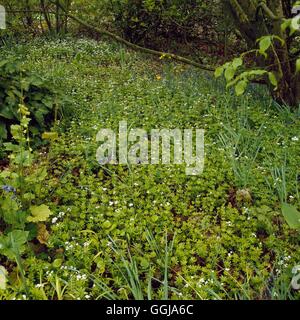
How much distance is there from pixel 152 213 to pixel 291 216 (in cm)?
92

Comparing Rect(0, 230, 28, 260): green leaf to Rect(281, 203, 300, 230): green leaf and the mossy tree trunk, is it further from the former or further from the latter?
the mossy tree trunk

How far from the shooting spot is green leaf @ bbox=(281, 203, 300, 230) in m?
2.17

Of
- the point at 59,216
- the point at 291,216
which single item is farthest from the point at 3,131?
the point at 291,216

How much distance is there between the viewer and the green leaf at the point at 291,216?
2.17m

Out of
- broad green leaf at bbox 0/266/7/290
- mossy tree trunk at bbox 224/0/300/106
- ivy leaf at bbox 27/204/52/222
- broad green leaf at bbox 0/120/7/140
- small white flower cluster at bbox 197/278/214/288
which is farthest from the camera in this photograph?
mossy tree trunk at bbox 224/0/300/106

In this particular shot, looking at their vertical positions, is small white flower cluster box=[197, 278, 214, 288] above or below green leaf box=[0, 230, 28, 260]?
below

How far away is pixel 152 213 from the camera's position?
2.61m

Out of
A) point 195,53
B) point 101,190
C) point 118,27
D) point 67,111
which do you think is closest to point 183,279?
point 101,190

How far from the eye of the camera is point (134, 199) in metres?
2.75

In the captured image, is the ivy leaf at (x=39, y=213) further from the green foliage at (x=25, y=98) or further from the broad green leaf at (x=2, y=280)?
the green foliage at (x=25, y=98)

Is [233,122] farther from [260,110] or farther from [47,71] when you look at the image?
[47,71]

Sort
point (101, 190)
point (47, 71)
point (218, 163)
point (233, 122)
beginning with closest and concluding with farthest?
point (101, 190)
point (218, 163)
point (233, 122)
point (47, 71)

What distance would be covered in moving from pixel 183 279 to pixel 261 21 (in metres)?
3.43

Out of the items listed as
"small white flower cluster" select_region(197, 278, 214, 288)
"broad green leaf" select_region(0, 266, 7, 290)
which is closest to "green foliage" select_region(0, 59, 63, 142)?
"broad green leaf" select_region(0, 266, 7, 290)
